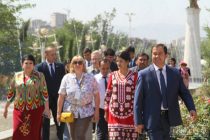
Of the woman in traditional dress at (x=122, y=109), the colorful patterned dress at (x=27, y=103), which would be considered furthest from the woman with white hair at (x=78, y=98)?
the colorful patterned dress at (x=27, y=103)

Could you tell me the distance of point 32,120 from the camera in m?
7.70

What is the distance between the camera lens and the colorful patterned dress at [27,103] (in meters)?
7.61

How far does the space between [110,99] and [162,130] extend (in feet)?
4.47

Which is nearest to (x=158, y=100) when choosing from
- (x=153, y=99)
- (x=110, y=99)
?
(x=153, y=99)

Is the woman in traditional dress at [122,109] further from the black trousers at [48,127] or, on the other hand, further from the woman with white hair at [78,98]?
the black trousers at [48,127]

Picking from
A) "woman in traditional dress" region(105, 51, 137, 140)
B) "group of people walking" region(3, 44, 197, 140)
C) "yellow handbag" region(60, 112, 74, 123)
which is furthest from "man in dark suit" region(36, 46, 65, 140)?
"woman in traditional dress" region(105, 51, 137, 140)

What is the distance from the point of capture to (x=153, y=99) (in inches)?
234

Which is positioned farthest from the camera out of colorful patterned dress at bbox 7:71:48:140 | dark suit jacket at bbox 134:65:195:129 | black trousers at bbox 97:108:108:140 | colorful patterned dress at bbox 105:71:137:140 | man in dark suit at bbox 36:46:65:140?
man in dark suit at bbox 36:46:65:140

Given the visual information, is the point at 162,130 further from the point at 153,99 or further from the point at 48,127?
the point at 48,127

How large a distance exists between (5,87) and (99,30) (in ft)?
167

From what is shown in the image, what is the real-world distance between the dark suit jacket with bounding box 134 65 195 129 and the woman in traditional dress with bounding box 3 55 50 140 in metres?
2.19

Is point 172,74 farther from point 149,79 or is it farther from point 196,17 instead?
point 196,17

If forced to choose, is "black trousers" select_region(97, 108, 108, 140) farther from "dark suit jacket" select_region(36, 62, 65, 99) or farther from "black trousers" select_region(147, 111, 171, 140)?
"black trousers" select_region(147, 111, 171, 140)

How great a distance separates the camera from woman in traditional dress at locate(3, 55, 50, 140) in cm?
761
